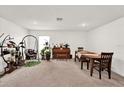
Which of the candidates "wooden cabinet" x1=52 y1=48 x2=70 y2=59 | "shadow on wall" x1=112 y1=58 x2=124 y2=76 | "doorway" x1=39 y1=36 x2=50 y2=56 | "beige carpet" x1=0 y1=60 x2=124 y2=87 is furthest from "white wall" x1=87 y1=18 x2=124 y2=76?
"doorway" x1=39 y1=36 x2=50 y2=56

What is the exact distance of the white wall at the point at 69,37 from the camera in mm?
10852

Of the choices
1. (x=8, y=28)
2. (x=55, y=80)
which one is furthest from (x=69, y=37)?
(x=55, y=80)

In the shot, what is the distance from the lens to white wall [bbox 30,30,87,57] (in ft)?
35.6

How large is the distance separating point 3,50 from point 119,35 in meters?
4.28

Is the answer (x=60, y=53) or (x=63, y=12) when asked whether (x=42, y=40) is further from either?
(x=63, y=12)

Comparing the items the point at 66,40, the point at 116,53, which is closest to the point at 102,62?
the point at 116,53

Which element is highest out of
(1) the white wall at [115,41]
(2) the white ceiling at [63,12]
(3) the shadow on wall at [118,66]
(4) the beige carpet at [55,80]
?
(2) the white ceiling at [63,12]

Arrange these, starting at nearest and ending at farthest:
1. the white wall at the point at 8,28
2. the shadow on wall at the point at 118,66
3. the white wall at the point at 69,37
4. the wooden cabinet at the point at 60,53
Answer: the shadow on wall at the point at 118,66 → the white wall at the point at 8,28 → the wooden cabinet at the point at 60,53 → the white wall at the point at 69,37

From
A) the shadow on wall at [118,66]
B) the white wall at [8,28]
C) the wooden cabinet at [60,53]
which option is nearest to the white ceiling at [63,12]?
the white wall at [8,28]

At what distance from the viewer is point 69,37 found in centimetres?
1096

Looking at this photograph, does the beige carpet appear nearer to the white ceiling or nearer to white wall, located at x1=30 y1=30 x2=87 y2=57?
the white ceiling

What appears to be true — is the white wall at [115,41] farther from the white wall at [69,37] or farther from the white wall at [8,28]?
the white wall at [8,28]
